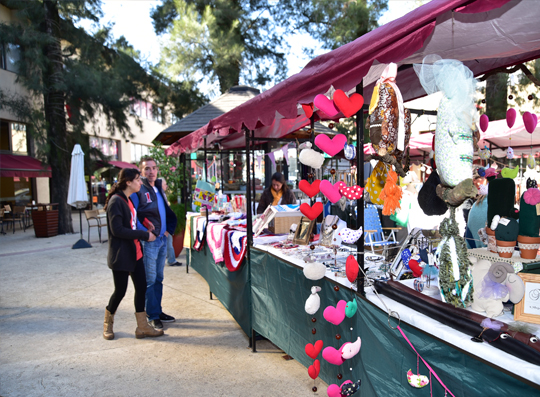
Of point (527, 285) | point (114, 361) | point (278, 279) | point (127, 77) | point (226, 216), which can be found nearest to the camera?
point (527, 285)

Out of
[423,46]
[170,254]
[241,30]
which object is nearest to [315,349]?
[423,46]

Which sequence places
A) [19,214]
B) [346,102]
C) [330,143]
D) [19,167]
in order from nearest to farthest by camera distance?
[346,102] → [330,143] → [19,214] → [19,167]

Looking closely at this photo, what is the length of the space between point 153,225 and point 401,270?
106 inches

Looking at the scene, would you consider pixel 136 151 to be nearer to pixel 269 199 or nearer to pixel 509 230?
pixel 269 199

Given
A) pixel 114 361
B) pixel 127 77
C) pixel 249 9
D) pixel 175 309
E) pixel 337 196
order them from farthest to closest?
pixel 249 9
pixel 127 77
pixel 175 309
pixel 114 361
pixel 337 196

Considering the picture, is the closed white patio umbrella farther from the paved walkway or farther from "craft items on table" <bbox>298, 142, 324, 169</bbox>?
"craft items on table" <bbox>298, 142, 324, 169</bbox>

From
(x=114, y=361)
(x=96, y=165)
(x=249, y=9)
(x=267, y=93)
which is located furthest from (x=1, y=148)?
(x=267, y=93)

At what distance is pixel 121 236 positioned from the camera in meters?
3.55

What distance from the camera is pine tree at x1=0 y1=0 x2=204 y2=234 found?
463 inches

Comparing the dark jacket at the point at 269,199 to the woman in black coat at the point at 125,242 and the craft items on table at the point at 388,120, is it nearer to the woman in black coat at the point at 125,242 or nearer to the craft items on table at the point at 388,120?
the woman in black coat at the point at 125,242

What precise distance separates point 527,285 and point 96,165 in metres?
15.2

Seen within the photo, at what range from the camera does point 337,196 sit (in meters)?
2.08

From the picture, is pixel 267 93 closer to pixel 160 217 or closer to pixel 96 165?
pixel 160 217

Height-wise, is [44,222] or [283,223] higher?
[283,223]
